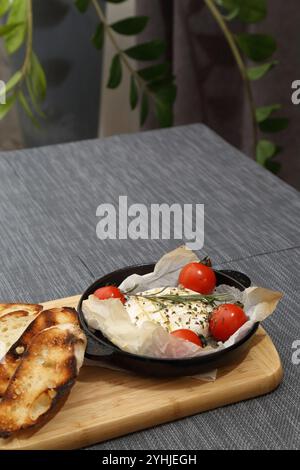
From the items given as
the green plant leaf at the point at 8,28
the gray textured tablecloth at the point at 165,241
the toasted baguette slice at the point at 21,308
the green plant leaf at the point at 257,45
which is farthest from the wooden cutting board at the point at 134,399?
the green plant leaf at the point at 257,45

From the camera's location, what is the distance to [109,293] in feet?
3.78

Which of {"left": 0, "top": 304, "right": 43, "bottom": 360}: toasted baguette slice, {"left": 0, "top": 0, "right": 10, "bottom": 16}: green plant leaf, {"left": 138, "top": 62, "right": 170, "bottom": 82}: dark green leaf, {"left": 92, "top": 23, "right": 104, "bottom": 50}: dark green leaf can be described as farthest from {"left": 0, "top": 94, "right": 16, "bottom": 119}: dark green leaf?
{"left": 0, "top": 304, "right": 43, "bottom": 360}: toasted baguette slice

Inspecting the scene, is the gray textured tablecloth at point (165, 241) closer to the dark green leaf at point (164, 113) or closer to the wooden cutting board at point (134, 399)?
the wooden cutting board at point (134, 399)

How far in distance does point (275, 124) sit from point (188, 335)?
5.33 ft

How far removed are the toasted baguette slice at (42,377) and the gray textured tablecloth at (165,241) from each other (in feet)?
0.31

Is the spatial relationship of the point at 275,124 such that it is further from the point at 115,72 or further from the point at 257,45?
the point at 115,72

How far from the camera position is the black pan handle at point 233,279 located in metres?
1.21

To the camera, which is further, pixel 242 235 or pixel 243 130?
pixel 243 130

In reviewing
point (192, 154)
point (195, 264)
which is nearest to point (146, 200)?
point (192, 154)

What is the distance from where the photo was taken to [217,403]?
1.07 m

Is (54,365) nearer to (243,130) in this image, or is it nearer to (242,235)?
(242,235)

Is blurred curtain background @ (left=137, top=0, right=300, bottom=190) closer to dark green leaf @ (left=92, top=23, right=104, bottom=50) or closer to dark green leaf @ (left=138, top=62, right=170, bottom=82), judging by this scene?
dark green leaf @ (left=138, top=62, right=170, bottom=82)

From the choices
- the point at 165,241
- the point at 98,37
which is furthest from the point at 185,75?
the point at 165,241
